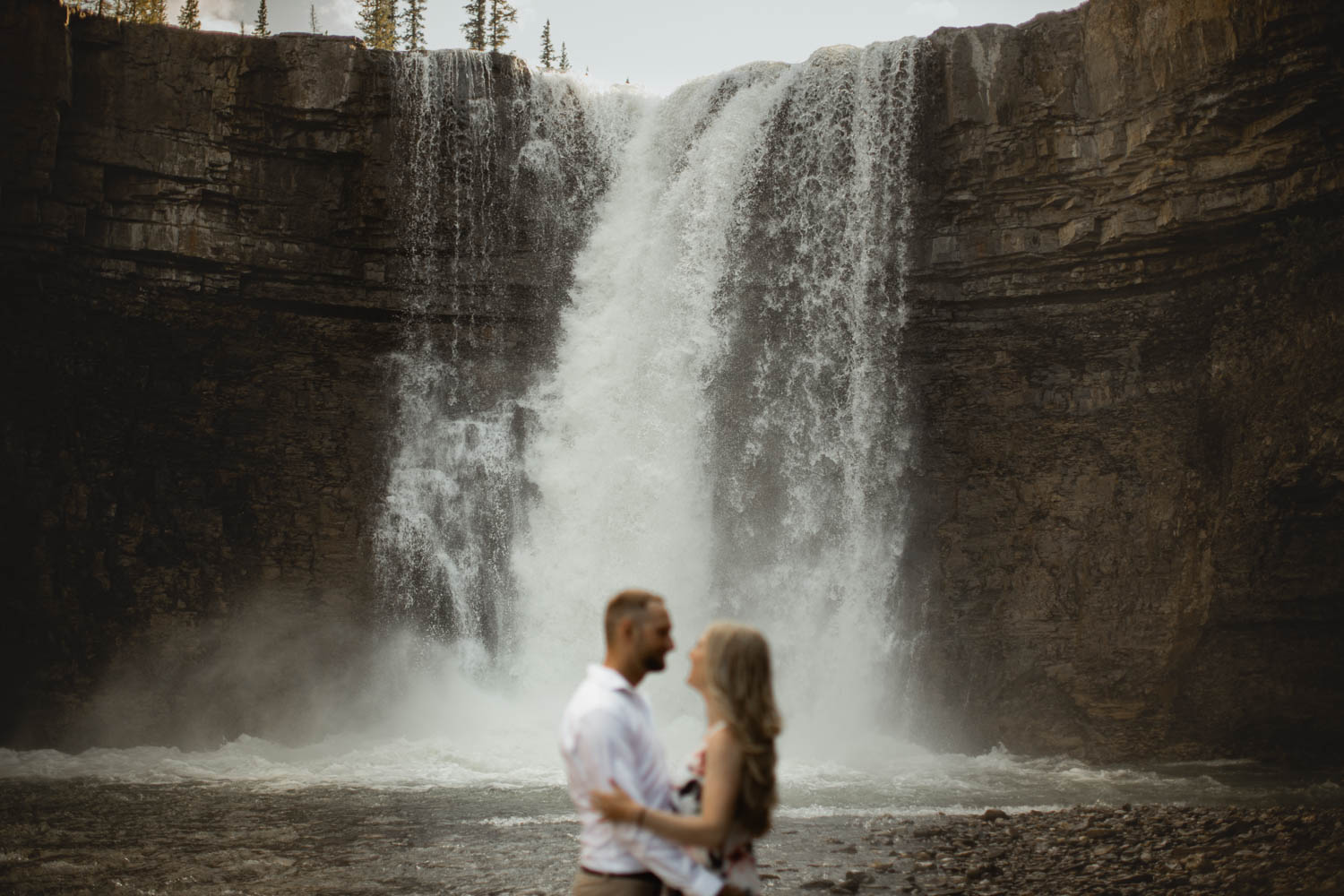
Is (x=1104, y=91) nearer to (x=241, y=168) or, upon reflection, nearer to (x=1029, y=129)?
(x=1029, y=129)

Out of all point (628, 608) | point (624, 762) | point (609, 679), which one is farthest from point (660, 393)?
point (624, 762)

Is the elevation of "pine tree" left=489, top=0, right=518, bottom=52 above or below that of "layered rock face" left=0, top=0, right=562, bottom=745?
above

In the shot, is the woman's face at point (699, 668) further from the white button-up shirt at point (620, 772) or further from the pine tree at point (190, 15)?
the pine tree at point (190, 15)

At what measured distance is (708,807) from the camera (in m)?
3.30

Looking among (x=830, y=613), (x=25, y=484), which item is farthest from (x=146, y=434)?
(x=830, y=613)

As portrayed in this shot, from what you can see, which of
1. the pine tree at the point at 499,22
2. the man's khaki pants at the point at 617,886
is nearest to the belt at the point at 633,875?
the man's khaki pants at the point at 617,886

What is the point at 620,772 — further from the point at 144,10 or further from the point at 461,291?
the point at 144,10

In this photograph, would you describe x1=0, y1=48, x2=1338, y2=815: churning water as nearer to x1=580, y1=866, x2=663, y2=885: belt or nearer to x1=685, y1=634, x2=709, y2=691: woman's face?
x1=580, y1=866, x2=663, y2=885: belt

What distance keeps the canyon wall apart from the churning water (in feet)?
1.37

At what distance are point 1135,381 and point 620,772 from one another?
18.4 meters

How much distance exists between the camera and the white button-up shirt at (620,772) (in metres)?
3.40

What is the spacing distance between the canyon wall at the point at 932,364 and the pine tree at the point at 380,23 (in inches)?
984

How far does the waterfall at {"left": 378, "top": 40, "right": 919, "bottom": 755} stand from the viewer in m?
20.0

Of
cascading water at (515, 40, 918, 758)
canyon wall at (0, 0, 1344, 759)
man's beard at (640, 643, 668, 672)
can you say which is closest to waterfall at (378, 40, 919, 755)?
cascading water at (515, 40, 918, 758)
